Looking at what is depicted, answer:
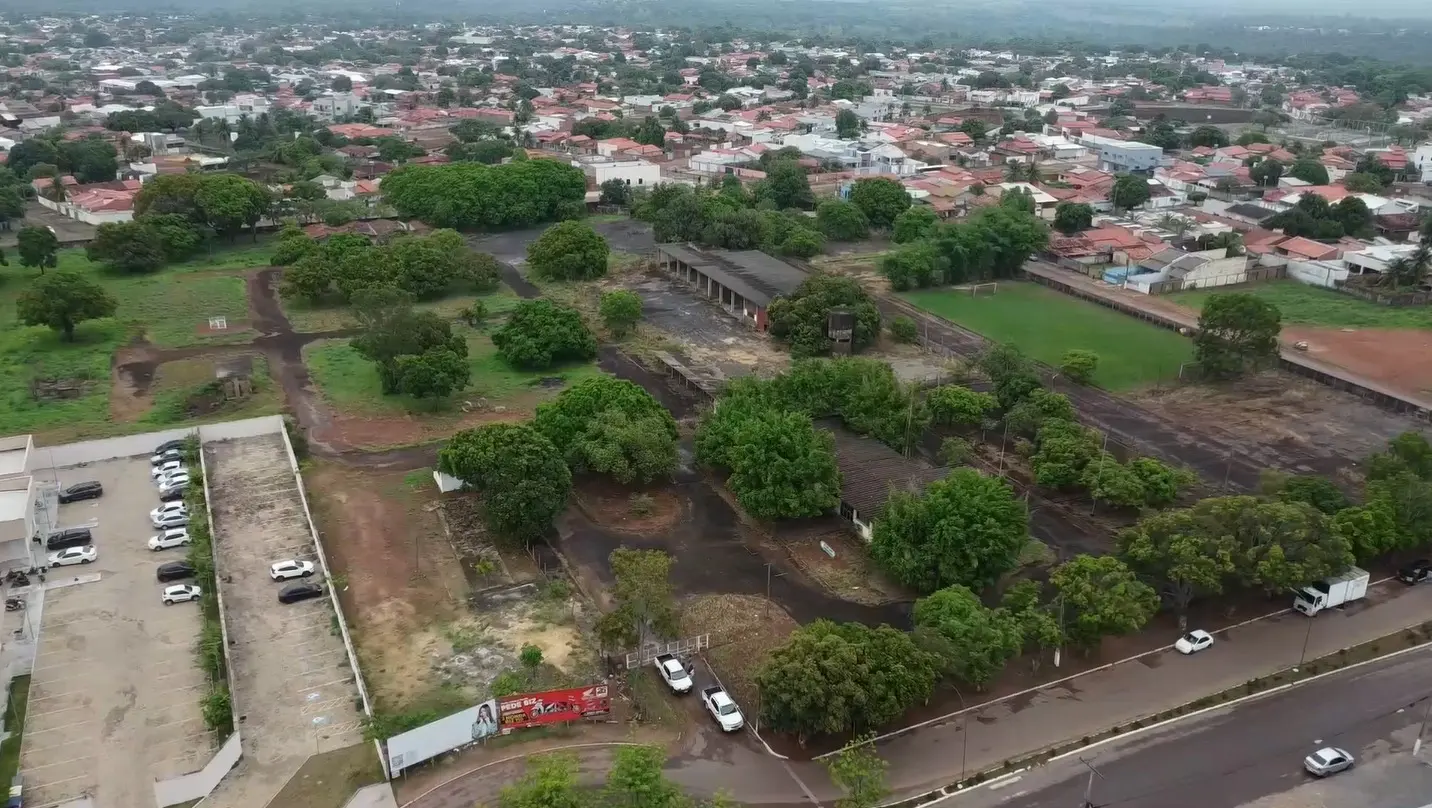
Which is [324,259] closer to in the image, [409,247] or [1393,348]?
[409,247]

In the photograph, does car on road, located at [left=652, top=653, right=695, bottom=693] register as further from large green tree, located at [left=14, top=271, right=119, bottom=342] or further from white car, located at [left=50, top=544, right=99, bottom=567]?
large green tree, located at [left=14, top=271, right=119, bottom=342]

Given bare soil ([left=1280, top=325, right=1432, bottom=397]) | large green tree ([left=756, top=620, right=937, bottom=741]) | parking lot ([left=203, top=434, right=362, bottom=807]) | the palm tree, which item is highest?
the palm tree

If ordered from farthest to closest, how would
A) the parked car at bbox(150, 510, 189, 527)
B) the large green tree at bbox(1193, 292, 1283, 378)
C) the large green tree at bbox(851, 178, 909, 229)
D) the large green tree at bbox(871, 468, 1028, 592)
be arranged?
the large green tree at bbox(851, 178, 909, 229) → the large green tree at bbox(1193, 292, 1283, 378) → the parked car at bbox(150, 510, 189, 527) → the large green tree at bbox(871, 468, 1028, 592)

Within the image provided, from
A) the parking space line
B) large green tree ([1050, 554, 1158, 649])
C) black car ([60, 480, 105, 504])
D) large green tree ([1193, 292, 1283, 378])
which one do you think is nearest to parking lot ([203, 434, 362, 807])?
the parking space line

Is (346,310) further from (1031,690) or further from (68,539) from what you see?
(1031,690)

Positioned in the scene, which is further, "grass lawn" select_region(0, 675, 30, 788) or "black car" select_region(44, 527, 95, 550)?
"black car" select_region(44, 527, 95, 550)

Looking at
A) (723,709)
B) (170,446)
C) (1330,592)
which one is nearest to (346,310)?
(170,446)

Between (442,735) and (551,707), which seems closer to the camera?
(442,735)
